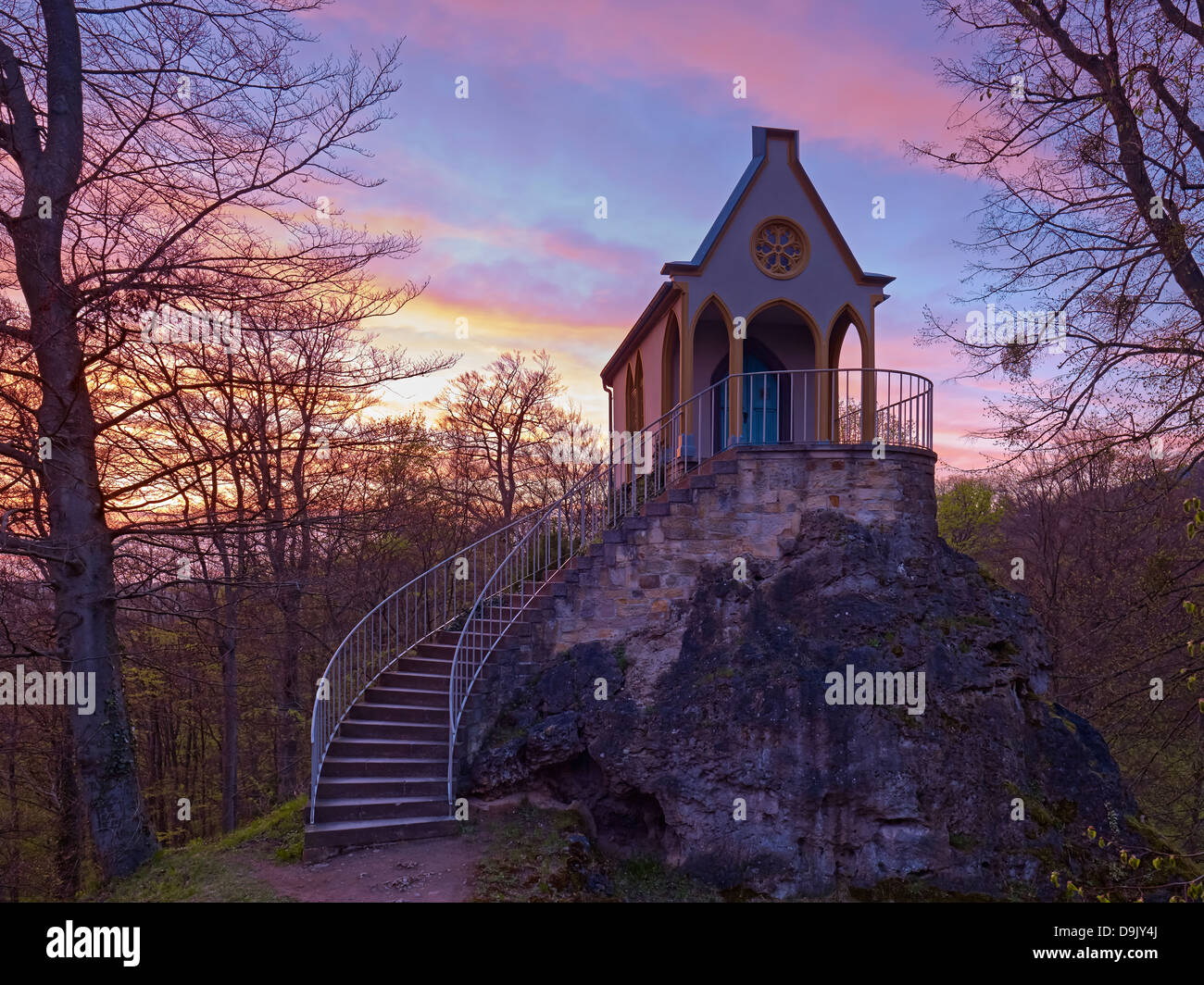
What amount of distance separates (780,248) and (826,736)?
7722 mm

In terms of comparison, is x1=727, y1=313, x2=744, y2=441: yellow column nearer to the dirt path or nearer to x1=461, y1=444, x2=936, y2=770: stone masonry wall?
x1=461, y1=444, x2=936, y2=770: stone masonry wall

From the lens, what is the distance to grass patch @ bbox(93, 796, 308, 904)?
24.3 feet

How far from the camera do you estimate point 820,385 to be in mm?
13117

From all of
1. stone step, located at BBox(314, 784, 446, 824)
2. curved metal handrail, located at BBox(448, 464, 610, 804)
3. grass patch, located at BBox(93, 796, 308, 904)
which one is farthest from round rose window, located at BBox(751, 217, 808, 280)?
grass patch, located at BBox(93, 796, 308, 904)

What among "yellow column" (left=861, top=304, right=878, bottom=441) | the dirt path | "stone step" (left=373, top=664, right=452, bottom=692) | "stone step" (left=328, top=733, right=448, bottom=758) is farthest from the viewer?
"yellow column" (left=861, top=304, right=878, bottom=441)

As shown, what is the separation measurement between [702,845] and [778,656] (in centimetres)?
230

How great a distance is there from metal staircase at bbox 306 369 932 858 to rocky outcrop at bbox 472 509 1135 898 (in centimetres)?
72

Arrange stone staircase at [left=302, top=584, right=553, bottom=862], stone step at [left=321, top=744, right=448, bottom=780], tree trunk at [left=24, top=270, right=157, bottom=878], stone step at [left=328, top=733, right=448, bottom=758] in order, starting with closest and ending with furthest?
tree trunk at [left=24, top=270, right=157, bottom=878], stone staircase at [left=302, top=584, right=553, bottom=862], stone step at [left=321, top=744, right=448, bottom=780], stone step at [left=328, top=733, right=448, bottom=758]

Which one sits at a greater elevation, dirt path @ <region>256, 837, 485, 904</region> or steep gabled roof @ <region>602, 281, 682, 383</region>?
steep gabled roof @ <region>602, 281, 682, 383</region>
